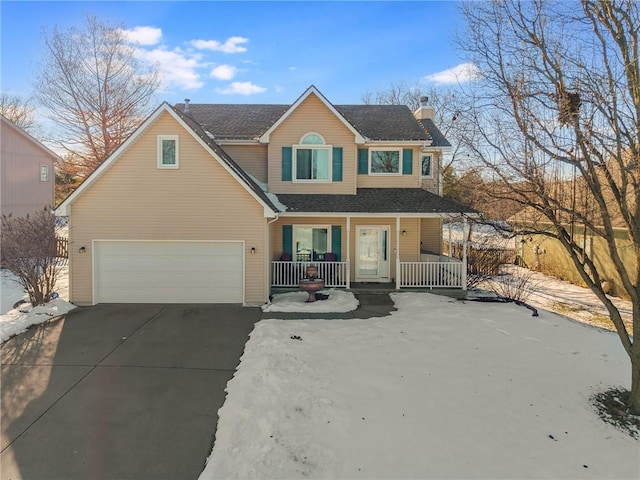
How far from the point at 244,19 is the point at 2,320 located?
32.2ft

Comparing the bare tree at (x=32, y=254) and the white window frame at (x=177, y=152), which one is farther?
the white window frame at (x=177, y=152)

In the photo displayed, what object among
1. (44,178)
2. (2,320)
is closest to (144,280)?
(2,320)

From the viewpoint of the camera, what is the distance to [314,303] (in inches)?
417

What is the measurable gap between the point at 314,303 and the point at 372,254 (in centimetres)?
380

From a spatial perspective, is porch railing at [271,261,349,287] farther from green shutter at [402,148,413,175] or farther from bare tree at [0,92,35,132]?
bare tree at [0,92,35,132]

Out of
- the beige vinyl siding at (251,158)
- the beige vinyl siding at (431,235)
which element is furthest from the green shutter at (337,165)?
the beige vinyl siding at (431,235)

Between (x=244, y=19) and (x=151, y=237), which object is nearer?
(x=244, y=19)

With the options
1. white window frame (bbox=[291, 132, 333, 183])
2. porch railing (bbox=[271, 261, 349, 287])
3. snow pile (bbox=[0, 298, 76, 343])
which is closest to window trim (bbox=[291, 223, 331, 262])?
porch railing (bbox=[271, 261, 349, 287])

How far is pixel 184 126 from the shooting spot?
33.2 ft

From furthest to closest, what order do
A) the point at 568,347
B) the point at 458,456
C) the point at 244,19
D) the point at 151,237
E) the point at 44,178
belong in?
the point at 44,178
the point at 151,237
the point at 244,19
the point at 568,347
the point at 458,456

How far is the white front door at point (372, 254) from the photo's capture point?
13.4 meters

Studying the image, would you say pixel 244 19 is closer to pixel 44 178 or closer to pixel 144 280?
pixel 144 280

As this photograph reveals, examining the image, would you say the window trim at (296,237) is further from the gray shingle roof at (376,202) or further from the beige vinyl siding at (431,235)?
the beige vinyl siding at (431,235)

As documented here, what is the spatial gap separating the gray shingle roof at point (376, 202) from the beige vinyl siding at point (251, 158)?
Result: 1.42 m
